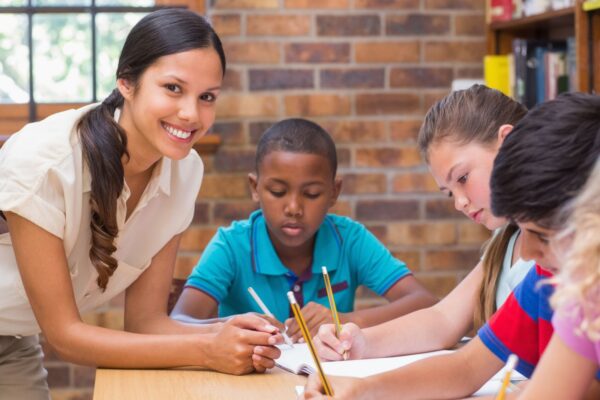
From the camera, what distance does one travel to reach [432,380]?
4.57 ft

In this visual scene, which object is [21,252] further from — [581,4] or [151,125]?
[581,4]

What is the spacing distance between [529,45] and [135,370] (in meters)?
2.03

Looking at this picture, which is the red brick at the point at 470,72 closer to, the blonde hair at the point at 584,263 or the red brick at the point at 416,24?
the red brick at the point at 416,24

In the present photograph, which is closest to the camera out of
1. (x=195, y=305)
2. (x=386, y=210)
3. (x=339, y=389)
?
(x=339, y=389)

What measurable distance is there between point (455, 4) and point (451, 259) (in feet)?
2.97

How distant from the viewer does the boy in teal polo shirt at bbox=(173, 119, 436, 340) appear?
226cm

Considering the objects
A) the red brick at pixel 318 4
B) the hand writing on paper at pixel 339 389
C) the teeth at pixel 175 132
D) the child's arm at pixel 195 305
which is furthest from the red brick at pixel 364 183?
the hand writing on paper at pixel 339 389

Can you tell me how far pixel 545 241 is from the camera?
109 centimetres

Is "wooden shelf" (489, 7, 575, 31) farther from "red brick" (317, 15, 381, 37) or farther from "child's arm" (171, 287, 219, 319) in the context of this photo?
"child's arm" (171, 287, 219, 319)

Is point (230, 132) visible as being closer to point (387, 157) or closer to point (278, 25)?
point (278, 25)

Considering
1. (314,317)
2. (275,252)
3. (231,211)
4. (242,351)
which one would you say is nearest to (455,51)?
(231,211)

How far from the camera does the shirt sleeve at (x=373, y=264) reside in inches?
92.9

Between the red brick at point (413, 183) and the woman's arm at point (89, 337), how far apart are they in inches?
71.8

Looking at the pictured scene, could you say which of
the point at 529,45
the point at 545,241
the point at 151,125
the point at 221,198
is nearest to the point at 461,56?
the point at 529,45
